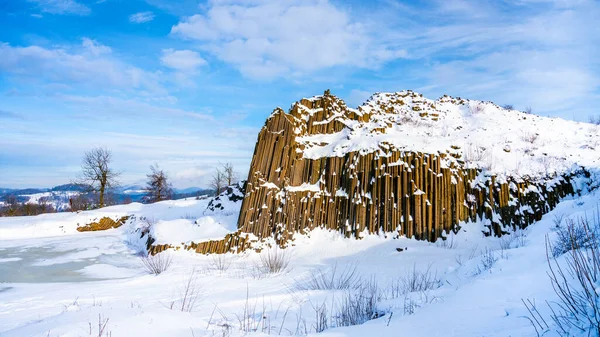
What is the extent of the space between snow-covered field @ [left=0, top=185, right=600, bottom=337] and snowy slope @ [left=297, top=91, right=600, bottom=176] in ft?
10.2

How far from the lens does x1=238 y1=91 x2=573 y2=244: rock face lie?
11766mm

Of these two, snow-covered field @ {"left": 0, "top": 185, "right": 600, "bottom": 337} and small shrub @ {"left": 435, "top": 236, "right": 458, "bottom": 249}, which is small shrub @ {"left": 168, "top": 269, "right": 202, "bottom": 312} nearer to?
snow-covered field @ {"left": 0, "top": 185, "right": 600, "bottom": 337}

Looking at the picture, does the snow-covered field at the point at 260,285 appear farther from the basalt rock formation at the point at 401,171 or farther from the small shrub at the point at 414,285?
the basalt rock formation at the point at 401,171

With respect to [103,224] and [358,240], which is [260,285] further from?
[103,224]

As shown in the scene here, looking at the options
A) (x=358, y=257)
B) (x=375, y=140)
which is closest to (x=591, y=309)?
(x=358, y=257)

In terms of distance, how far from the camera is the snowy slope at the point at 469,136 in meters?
12.6

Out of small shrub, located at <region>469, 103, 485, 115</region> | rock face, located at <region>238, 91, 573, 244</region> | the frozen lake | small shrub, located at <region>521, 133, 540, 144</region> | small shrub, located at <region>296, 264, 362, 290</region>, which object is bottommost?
the frozen lake

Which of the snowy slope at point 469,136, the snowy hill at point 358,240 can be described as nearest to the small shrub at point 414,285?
the snowy hill at point 358,240

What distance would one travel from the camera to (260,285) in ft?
27.8

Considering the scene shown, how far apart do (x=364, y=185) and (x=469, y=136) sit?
582 cm

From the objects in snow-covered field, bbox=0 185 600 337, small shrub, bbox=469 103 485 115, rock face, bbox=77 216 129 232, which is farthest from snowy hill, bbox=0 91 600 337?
rock face, bbox=77 216 129 232

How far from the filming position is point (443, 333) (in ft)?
10.5

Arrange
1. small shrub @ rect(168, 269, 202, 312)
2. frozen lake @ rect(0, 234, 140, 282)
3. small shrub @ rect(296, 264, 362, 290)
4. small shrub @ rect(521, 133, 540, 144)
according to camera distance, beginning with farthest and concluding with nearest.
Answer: small shrub @ rect(521, 133, 540, 144) < frozen lake @ rect(0, 234, 140, 282) < small shrub @ rect(296, 264, 362, 290) < small shrub @ rect(168, 269, 202, 312)

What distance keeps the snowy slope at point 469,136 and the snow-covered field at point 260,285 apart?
311 cm
